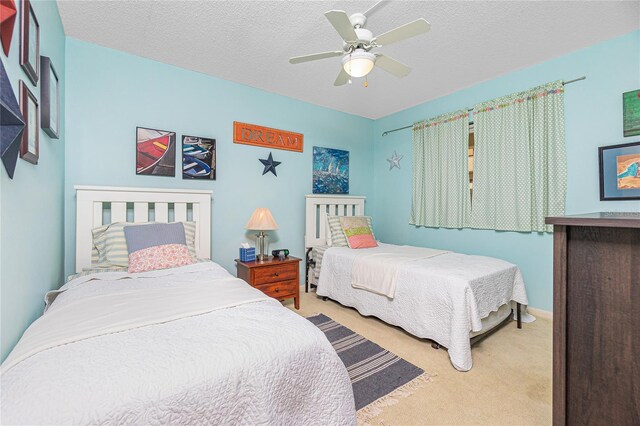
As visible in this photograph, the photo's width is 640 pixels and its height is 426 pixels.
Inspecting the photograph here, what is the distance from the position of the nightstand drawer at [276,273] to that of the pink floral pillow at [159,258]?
766 mm

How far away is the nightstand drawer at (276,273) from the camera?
9.17 ft

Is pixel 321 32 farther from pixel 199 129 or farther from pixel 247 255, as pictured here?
pixel 247 255

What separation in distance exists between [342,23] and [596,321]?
1.79m

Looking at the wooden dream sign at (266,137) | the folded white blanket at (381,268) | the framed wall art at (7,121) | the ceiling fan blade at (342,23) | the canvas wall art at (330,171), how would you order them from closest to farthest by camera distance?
the framed wall art at (7,121) → the ceiling fan blade at (342,23) → the folded white blanket at (381,268) → the wooden dream sign at (266,137) → the canvas wall art at (330,171)

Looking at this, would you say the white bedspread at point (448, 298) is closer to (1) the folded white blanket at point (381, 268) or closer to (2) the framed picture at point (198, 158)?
(1) the folded white blanket at point (381, 268)

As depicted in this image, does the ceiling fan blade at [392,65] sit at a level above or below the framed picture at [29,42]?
above

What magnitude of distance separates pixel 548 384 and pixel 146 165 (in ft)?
12.0

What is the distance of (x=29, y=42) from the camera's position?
1.34 metres

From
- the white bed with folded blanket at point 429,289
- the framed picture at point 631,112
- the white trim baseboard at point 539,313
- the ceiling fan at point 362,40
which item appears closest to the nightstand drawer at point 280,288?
the white bed with folded blanket at point 429,289

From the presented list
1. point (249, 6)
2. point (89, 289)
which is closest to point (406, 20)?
point (249, 6)

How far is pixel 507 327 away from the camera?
2.63 m

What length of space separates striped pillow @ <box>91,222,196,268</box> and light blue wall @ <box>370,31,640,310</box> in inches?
128

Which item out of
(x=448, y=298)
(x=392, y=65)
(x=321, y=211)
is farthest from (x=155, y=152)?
(x=448, y=298)

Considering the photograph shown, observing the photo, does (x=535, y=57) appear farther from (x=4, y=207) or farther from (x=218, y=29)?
(x=4, y=207)
